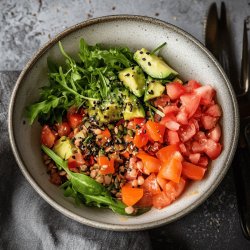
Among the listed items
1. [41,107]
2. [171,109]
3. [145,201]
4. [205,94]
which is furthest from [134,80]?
[145,201]

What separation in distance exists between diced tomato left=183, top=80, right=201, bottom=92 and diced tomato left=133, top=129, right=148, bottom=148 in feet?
0.87

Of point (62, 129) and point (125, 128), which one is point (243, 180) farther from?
point (62, 129)

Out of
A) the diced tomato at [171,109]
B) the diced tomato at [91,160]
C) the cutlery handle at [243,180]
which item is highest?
the diced tomato at [171,109]

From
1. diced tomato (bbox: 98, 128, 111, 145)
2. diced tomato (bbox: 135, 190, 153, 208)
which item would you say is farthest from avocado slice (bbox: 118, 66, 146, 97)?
diced tomato (bbox: 135, 190, 153, 208)

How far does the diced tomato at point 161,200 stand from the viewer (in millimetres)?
1992

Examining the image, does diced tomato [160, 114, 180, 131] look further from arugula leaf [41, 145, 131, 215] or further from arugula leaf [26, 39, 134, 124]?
arugula leaf [41, 145, 131, 215]

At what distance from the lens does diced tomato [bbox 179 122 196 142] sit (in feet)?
6.56

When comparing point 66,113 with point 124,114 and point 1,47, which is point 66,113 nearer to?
point 124,114

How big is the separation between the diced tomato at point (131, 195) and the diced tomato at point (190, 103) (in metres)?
0.37

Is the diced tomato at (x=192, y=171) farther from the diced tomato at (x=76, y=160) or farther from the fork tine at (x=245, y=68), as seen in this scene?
the fork tine at (x=245, y=68)

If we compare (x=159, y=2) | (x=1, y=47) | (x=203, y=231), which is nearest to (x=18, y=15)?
(x=1, y=47)

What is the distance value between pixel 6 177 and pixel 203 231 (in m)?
0.94

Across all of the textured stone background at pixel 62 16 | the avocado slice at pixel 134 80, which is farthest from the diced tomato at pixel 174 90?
the textured stone background at pixel 62 16

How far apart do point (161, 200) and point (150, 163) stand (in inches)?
6.5
